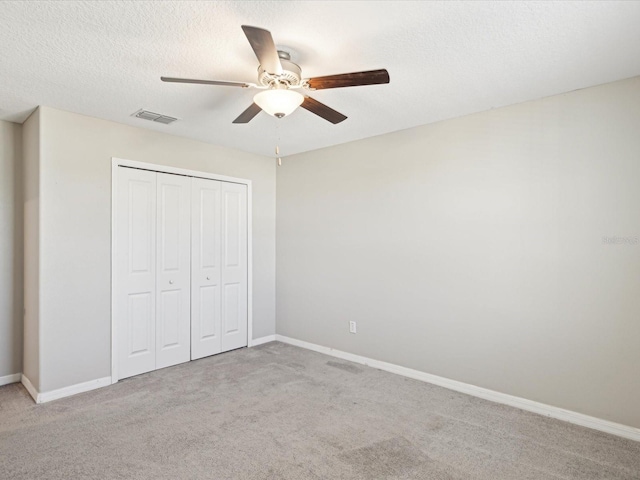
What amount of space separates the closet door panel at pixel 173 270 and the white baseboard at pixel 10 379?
1.20 meters

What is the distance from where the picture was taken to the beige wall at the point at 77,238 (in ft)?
9.98

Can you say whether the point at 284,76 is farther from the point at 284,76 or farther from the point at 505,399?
the point at 505,399

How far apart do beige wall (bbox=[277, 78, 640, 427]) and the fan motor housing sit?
172cm

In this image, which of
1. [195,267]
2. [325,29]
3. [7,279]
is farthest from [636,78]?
[7,279]

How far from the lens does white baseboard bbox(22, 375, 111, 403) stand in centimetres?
300

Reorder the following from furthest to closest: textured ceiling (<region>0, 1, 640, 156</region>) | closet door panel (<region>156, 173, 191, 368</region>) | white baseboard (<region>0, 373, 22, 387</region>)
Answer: closet door panel (<region>156, 173, 191, 368</region>) → white baseboard (<region>0, 373, 22, 387</region>) → textured ceiling (<region>0, 1, 640, 156</region>)

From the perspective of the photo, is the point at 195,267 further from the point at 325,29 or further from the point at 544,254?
the point at 544,254

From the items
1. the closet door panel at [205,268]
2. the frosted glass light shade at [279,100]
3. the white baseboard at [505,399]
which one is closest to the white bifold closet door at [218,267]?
the closet door panel at [205,268]

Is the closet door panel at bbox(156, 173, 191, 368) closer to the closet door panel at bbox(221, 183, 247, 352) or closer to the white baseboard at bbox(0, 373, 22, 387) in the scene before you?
the closet door panel at bbox(221, 183, 247, 352)

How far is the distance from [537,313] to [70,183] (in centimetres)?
395

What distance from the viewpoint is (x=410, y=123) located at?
3.47 metres

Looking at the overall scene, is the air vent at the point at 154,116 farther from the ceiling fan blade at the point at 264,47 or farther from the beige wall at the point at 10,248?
the ceiling fan blade at the point at 264,47

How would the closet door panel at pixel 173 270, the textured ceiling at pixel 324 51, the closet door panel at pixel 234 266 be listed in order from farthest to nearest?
the closet door panel at pixel 234 266 → the closet door panel at pixel 173 270 → the textured ceiling at pixel 324 51

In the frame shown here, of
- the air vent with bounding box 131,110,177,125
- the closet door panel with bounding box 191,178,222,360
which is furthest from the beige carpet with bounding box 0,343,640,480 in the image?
the air vent with bounding box 131,110,177,125
